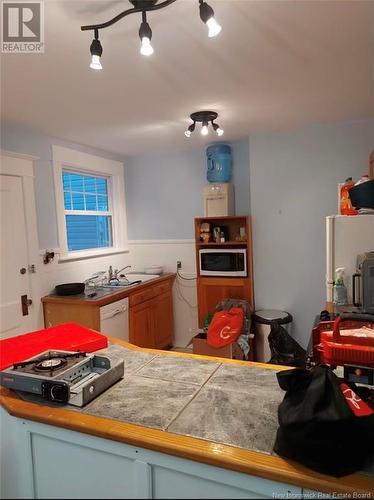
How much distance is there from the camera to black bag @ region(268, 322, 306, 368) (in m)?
3.25

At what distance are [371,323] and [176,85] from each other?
182 centimetres

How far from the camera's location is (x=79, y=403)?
1.21 m

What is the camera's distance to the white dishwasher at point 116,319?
10.0ft

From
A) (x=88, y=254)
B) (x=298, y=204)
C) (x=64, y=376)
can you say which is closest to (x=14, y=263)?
(x=88, y=254)

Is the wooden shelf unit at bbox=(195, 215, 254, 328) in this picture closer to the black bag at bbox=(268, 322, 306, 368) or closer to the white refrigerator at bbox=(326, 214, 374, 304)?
the black bag at bbox=(268, 322, 306, 368)

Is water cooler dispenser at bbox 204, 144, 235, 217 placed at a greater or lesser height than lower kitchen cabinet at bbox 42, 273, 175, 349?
greater

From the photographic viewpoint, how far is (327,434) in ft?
2.75

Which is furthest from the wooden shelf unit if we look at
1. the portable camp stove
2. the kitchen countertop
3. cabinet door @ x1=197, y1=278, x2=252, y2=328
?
the portable camp stove

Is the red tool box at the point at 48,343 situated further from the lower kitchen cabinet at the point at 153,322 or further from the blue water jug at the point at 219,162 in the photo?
the blue water jug at the point at 219,162

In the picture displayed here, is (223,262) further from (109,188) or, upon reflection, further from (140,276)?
(109,188)

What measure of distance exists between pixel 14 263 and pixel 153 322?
163cm

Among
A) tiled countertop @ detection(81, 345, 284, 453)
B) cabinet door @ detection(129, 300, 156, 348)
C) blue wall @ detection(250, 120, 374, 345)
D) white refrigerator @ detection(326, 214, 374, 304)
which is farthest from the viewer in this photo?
cabinet door @ detection(129, 300, 156, 348)

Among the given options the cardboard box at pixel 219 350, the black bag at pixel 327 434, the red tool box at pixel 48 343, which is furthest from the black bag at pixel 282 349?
the black bag at pixel 327 434

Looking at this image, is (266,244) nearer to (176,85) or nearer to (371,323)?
(176,85)
